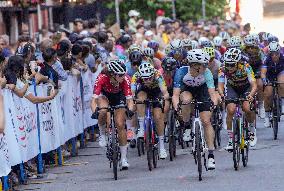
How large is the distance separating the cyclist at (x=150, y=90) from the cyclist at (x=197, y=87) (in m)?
0.95

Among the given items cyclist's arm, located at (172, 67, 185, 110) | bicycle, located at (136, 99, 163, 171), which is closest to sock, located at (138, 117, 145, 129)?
bicycle, located at (136, 99, 163, 171)

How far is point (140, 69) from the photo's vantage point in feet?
64.4

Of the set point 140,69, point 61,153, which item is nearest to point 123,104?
point 140,69

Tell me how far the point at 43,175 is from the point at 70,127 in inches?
114

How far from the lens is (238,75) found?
19.5 metres

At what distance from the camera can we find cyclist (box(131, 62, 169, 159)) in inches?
774

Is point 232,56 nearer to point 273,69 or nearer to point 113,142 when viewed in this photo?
point 113,142

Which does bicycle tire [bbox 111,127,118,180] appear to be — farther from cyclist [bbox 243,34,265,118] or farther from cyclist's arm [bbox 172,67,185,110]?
cyclist [bbox 243,34,265,118]

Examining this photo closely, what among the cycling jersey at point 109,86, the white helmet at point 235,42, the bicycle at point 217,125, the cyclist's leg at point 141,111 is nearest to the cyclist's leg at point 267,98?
the white helmet at point 235,42

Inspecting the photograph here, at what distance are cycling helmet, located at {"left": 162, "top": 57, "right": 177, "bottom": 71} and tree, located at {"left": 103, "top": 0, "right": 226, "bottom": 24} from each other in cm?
2454

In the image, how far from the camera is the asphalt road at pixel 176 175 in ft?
55.3

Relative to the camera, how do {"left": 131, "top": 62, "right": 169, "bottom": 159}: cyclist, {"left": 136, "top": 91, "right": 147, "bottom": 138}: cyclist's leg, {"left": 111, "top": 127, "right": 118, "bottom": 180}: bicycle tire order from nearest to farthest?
{"left": 111, "top": 127, "right": 118, "bottom": 180}: bicycle tire
{"left": 131, "top": 62, "right": 169, "bottom": 159}: cyclist
{"left": 136, "top": 91, "right": 147, "bottom": 138}: cyclist's leg

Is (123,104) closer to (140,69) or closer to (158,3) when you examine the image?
(140,69)

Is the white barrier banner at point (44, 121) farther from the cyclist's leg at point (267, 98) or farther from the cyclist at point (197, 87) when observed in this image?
the cyclist's leg at point (267, 98)
